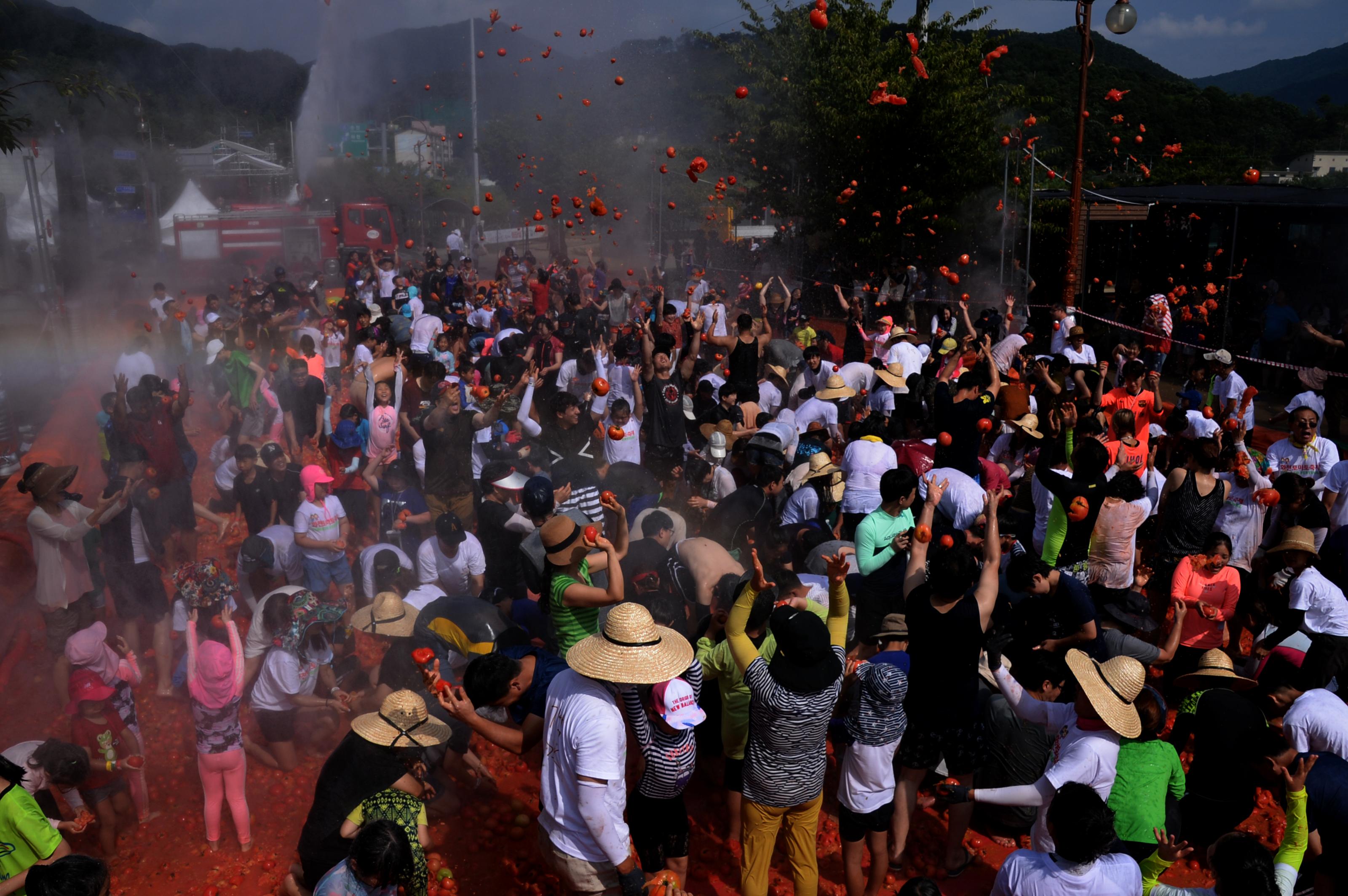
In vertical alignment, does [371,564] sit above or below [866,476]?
below

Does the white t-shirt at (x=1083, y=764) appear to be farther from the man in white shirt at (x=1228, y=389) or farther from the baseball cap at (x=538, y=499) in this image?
the man in white shirt at (x=1228, y=389)

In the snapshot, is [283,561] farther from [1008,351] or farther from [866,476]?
[1008,351]

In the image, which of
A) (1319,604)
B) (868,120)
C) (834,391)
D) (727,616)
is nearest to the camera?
(727,616)

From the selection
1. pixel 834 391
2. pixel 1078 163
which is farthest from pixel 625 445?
pixel 1078 163

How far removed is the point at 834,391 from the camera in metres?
7.95

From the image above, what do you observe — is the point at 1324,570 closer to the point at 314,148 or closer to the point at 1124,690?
the point at 1124,690

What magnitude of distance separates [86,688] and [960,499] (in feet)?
16.9

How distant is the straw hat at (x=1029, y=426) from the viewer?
7.48 meters

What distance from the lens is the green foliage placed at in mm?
19156

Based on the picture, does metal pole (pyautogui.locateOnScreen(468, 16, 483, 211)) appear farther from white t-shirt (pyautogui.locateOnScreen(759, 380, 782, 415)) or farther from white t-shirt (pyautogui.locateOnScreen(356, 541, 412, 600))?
white t-shirt (pyautogui.locateOnScreen(356, 541, 412, 600))

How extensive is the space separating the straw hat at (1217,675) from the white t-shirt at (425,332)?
8.63m

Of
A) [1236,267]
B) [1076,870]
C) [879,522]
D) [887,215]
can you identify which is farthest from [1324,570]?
[887,215]

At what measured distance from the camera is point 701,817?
4.95 m

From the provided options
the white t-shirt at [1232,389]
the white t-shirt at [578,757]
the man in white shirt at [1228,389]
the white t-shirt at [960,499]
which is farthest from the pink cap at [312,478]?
the white t-shirt at [1232,389]
